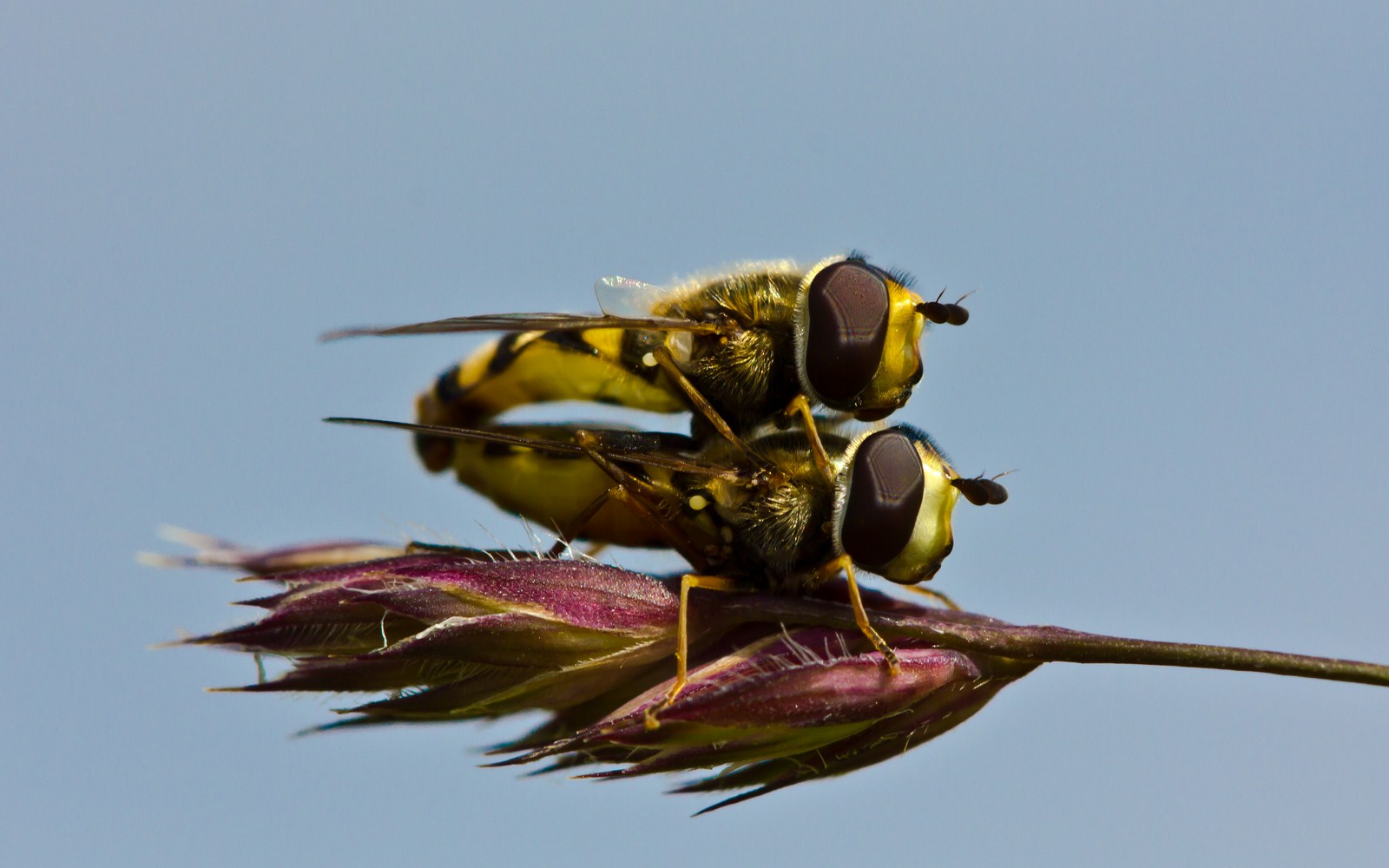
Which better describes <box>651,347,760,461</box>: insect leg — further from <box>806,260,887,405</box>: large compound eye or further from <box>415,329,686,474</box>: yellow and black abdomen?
<box>806,260,887,405</box>: large compound eye

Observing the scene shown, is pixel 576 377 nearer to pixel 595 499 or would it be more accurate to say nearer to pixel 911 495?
pixel 595 499

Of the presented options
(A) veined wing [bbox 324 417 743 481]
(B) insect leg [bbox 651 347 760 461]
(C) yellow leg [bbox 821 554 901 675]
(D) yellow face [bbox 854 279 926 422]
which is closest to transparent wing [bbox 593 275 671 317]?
(B) insect leg [bbox 651 347 760 461]

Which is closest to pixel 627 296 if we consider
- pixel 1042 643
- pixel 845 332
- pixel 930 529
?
pixel 845 332

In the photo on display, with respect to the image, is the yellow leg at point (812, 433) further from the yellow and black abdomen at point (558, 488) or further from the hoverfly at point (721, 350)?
the yellow and black abdomen at point (558, 488)

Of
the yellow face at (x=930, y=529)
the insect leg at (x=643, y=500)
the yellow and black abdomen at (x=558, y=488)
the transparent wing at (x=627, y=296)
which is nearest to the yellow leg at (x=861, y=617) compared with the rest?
the yellow face at (x=930, y=529)

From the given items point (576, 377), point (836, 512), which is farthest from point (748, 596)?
point (576, 377)

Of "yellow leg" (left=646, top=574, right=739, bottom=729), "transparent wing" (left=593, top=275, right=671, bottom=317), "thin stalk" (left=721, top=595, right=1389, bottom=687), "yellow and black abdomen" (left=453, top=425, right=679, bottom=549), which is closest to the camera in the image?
"thin stalk" (left=721, top=595, right=1389, bottom=687)
